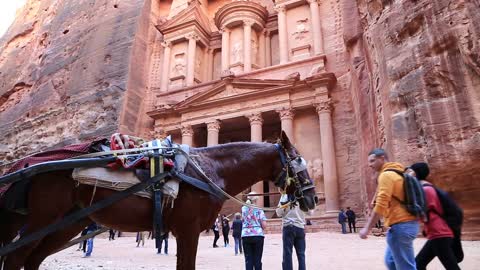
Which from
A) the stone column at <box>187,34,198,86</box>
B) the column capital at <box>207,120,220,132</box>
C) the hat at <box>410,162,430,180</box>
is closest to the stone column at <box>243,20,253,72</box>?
the stone column at <box>187,34,198,86</box>

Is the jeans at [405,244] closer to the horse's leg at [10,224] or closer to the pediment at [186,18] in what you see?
the horse's leg at [10,224]

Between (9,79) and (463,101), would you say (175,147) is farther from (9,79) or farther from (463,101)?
(9,79)

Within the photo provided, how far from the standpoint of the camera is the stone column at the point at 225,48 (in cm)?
2778

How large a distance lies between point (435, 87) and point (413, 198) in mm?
7692

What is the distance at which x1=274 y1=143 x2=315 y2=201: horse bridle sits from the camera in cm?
383

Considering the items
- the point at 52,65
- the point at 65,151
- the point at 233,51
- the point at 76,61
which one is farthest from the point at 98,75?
the point at 65,151

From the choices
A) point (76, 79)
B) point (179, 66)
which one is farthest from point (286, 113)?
point (76, 79)

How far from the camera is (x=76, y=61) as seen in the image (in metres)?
29.6

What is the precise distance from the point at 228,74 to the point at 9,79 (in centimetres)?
2445

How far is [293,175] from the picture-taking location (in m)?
3.86

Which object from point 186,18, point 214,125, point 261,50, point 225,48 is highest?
point 186,18

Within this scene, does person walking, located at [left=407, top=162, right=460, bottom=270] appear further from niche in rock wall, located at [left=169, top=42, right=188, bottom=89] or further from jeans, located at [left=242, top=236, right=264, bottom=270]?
niche in rock wall, located at [left=169, top=42, right=188, bottom=89]

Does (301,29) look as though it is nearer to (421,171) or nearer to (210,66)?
(210,66)

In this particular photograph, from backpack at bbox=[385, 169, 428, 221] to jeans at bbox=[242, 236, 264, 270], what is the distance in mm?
2803
